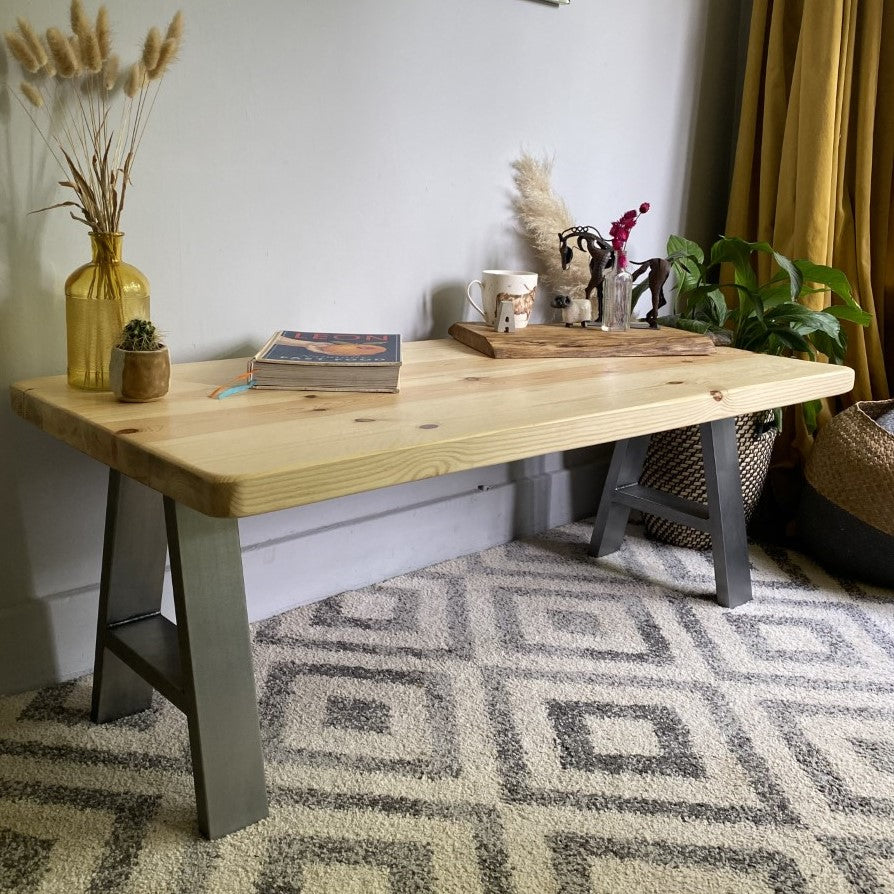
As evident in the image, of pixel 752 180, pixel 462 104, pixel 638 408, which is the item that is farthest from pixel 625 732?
pixel 752 180

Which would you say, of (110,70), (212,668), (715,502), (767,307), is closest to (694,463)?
(715,502)

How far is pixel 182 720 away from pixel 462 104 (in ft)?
3.89

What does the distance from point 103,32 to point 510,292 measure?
2.55ft

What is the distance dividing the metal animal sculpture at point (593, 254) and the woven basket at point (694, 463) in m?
0.33

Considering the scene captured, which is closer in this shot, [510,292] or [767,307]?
[510,292]

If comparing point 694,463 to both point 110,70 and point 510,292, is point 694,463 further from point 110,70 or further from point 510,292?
point 110,70

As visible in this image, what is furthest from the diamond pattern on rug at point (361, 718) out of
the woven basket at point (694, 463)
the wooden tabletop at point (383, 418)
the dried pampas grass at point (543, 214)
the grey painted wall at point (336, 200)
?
the dried pampas grass at point (543, 214)

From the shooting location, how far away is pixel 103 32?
120 cm

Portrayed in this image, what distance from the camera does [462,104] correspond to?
1.73m

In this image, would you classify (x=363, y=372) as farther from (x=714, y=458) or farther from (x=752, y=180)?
(x=752, y=180)

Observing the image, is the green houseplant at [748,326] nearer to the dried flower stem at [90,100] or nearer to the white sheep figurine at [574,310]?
the white sheep figurine at [574,310]

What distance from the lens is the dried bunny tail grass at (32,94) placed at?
119 centimetres

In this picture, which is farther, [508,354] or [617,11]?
[617,11]

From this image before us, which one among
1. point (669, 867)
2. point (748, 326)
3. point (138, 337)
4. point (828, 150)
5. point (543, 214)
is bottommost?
point (669, 867)
